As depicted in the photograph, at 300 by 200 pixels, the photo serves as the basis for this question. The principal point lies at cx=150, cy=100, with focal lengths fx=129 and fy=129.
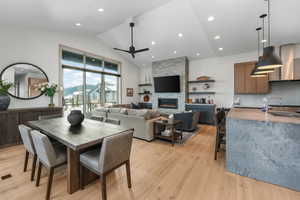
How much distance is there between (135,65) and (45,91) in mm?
5195

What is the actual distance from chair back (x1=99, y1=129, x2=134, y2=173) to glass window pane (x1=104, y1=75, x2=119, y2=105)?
5381 millimetres

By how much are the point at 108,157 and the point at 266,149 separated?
2323 mm

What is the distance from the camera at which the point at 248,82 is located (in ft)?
16.4

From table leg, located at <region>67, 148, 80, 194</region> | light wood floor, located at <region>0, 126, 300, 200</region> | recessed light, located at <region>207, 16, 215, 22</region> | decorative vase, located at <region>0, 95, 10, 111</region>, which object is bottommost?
light wood floor, located at <region>0, 126, 300, 200</region>

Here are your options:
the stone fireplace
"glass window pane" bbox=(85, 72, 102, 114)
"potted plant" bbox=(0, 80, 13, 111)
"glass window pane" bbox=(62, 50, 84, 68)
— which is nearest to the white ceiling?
"glass window pane" bbox=(62, 50, 84, 68)

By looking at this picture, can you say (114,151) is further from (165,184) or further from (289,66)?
(289,66)

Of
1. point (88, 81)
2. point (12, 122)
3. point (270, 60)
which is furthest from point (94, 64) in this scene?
point (270, 60)

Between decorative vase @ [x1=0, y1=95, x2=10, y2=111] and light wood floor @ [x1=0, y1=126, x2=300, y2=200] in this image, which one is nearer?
light wood floor @ [x1=0, y1=126, x2=300, y2=200]

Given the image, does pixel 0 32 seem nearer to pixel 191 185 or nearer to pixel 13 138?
pixel 13 138

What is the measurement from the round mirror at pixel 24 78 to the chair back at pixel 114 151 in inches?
163

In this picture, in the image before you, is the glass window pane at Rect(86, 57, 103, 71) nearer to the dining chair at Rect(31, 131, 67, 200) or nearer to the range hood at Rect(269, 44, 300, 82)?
the dining chair at Rect(31, 131, 67, 200)

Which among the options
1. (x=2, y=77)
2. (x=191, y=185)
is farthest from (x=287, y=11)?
(x=2, y=77)

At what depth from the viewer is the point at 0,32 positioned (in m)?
3.56

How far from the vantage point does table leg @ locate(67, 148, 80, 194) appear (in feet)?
5.62
